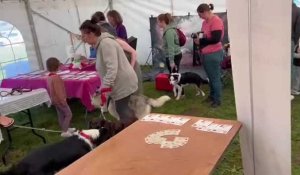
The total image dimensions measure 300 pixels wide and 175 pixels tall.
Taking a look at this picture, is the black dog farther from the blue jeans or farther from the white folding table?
the blue jeans

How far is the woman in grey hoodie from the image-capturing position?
2.60 metres

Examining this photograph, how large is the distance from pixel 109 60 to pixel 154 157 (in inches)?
53.3

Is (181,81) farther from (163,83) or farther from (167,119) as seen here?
(167,119)

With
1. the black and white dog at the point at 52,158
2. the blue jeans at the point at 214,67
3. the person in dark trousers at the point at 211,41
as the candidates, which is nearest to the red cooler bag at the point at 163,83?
the blue jeans at the point at 214,67

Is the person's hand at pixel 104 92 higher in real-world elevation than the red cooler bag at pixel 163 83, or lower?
higher

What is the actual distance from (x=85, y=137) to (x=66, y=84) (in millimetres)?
1974

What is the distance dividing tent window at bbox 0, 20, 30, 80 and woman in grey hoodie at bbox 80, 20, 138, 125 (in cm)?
333

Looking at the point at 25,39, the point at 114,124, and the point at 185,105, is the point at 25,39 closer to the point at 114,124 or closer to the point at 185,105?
the point at 185,105

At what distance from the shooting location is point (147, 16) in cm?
739

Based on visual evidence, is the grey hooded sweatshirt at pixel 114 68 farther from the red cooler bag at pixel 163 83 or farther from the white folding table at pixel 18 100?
the red cooler bag at pixel 163 83

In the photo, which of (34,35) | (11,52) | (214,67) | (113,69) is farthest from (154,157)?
(34,35)

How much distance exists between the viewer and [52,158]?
6.88ft

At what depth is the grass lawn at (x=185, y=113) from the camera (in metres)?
2.82

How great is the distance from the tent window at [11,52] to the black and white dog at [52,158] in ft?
12.3
